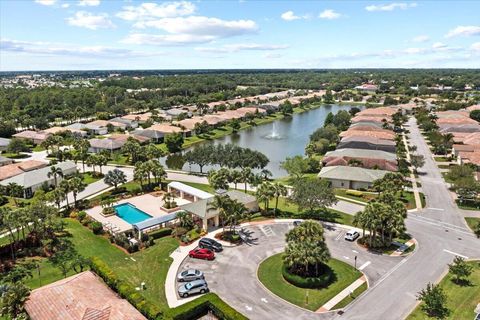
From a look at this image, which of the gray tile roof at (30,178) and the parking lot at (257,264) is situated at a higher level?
the gray tile roof at (30,178)

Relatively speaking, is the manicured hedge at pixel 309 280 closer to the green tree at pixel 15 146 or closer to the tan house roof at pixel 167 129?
the tan house roof at pixel 167 129

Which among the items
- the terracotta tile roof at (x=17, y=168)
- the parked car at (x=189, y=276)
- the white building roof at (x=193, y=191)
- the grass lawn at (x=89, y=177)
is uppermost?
the white building roof at (x=193, y=191)

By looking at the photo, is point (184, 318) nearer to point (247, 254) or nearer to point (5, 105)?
point (247, 254)

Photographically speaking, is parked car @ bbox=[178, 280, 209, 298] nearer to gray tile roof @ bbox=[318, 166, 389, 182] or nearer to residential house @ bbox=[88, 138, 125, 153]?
A: gray tile roof @ bbox=[318, 166, 389, 182]

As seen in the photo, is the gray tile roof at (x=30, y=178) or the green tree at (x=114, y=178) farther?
the gray tile roof at (x=30, y=178)

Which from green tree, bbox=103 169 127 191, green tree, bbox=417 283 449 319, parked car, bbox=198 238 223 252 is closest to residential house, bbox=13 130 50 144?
green tree, bbox=103 169 127 191

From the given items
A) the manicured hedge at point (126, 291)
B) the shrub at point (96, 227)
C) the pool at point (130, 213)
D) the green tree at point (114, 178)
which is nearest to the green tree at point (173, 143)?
the green tree at point (114, 178)
